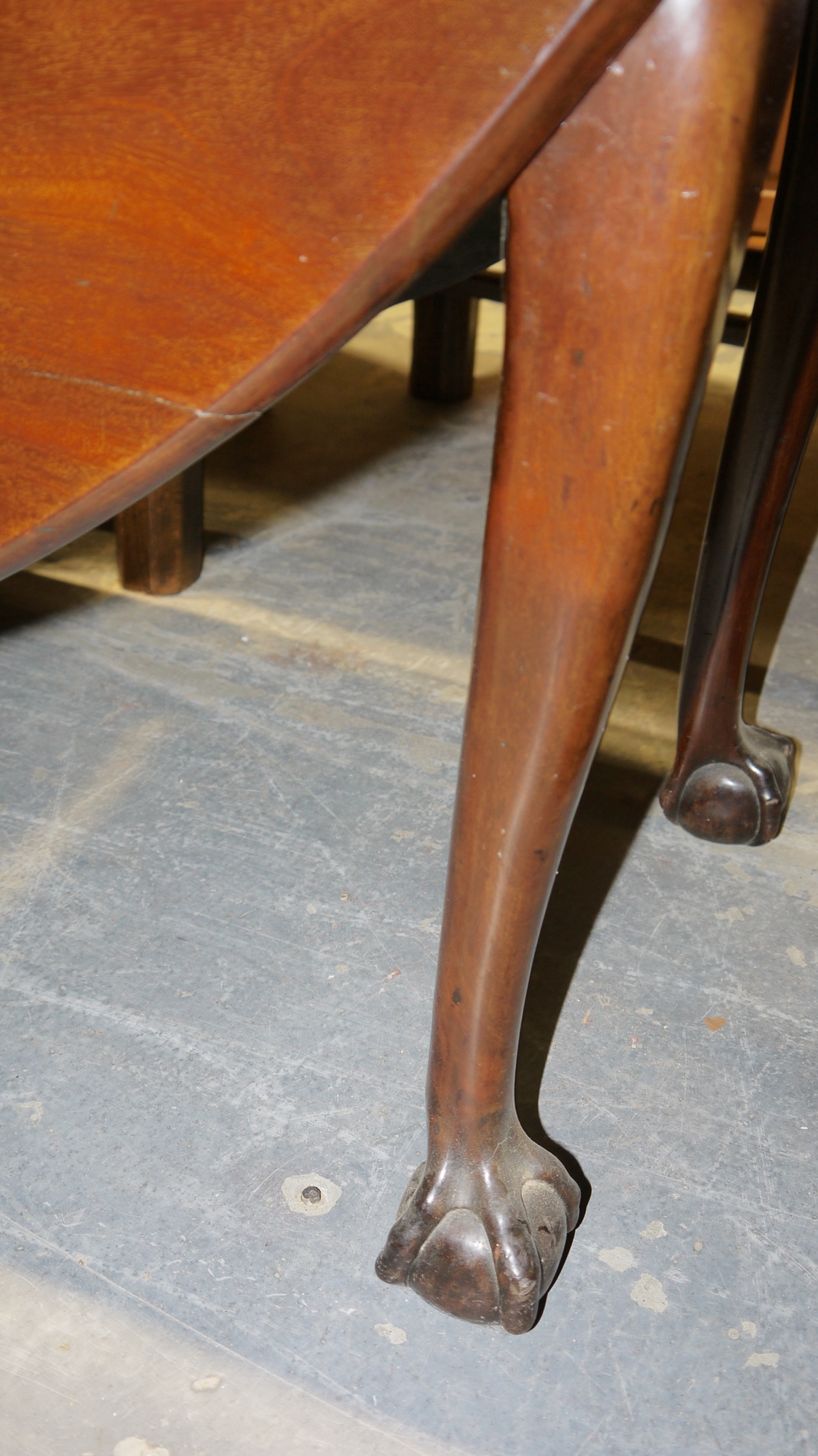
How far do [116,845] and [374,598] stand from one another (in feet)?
2.04

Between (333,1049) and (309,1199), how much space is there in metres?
0.14

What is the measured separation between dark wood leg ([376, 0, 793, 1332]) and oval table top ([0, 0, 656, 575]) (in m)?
0.03

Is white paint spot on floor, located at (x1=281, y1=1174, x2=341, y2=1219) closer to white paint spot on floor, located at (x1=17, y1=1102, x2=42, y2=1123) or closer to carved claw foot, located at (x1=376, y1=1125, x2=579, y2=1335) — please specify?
carved claw foot, located at (x1=376, y1=1125, x2=579, y2=1335)

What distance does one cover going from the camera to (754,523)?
3.60ft

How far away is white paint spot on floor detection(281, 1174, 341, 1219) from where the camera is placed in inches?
33.1

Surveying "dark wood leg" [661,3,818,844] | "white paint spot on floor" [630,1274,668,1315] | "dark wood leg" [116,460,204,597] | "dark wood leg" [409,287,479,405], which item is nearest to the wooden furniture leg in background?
"dark wood leg" [409,287,479,405]

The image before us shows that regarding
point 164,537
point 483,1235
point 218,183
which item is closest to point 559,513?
point 218,183

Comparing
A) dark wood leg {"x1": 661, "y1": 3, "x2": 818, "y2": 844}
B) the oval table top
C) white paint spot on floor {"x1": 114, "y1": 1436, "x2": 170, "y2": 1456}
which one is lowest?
white paint spot on floor {"x1": 114, "y1": 1436, "x2": 170, "y2": 1456}

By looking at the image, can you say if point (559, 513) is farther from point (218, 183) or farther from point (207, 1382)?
point (207, 1382)

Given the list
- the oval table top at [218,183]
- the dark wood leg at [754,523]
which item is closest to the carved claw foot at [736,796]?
the dark wood leg at [754,523]

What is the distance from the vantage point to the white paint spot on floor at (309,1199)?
84cm

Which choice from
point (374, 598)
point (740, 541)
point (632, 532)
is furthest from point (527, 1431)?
point (374, 598)

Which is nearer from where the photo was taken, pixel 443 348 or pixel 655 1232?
pixel 655 1232

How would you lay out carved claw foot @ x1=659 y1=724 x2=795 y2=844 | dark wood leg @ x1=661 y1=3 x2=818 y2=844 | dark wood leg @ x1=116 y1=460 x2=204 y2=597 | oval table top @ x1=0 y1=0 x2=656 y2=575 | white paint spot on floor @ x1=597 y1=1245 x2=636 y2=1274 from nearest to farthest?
oval table top @ x1=0 y1=0 x2=656 y2=575, white paint spot on floor @ x1=597 y1=1245 x2=636 y2=1274, dark wood leg @ x1=661 y1=3 x2=818 y2=844, carved claw foot @ x1=659 y1=724 x2=795 y2=844, dark wood leg @ x1=116 y1=460 x2=204 y2=597
